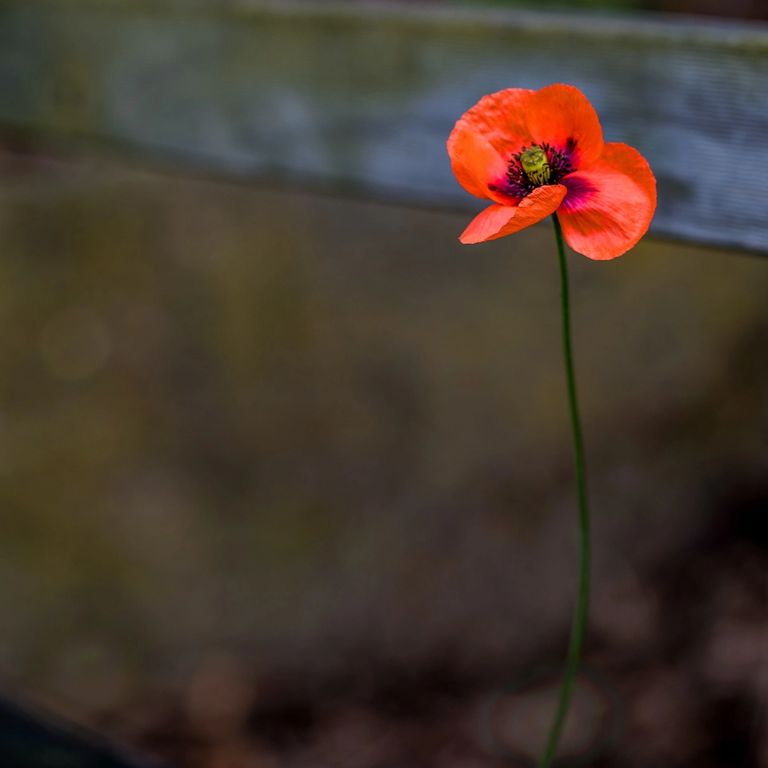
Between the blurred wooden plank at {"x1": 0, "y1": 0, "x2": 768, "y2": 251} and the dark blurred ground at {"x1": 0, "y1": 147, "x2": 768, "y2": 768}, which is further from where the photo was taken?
the dark blurred ground at {"x1": 0, "y1": 147, "x2": 768, "y2": 768}

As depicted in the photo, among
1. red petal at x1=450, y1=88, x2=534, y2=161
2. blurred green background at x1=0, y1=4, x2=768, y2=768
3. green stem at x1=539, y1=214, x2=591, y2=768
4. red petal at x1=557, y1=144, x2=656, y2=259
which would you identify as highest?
red petal at x1=450, y1=88, x2=534, y2=161

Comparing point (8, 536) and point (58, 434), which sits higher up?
point (58, 434)

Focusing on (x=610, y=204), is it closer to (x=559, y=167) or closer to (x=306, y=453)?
(x=559, y=167)

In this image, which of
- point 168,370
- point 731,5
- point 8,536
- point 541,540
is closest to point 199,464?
point 168,370

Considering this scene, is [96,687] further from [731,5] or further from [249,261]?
[731,5]

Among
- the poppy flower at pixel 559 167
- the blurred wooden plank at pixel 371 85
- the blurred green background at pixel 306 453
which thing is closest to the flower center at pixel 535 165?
the poppy flower at pixel 559 167

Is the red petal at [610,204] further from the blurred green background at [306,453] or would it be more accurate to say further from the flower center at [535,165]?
the blurred green background at [306,453]

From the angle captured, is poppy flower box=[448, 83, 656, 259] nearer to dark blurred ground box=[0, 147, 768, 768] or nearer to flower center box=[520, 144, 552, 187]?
flower center box=[520, 144, 552, 187]

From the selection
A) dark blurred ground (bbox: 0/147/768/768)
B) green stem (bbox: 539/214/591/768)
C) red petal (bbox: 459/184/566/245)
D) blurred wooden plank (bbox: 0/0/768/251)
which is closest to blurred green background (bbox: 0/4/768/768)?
dark blurred ground (bbox: 0/147/768/768)
